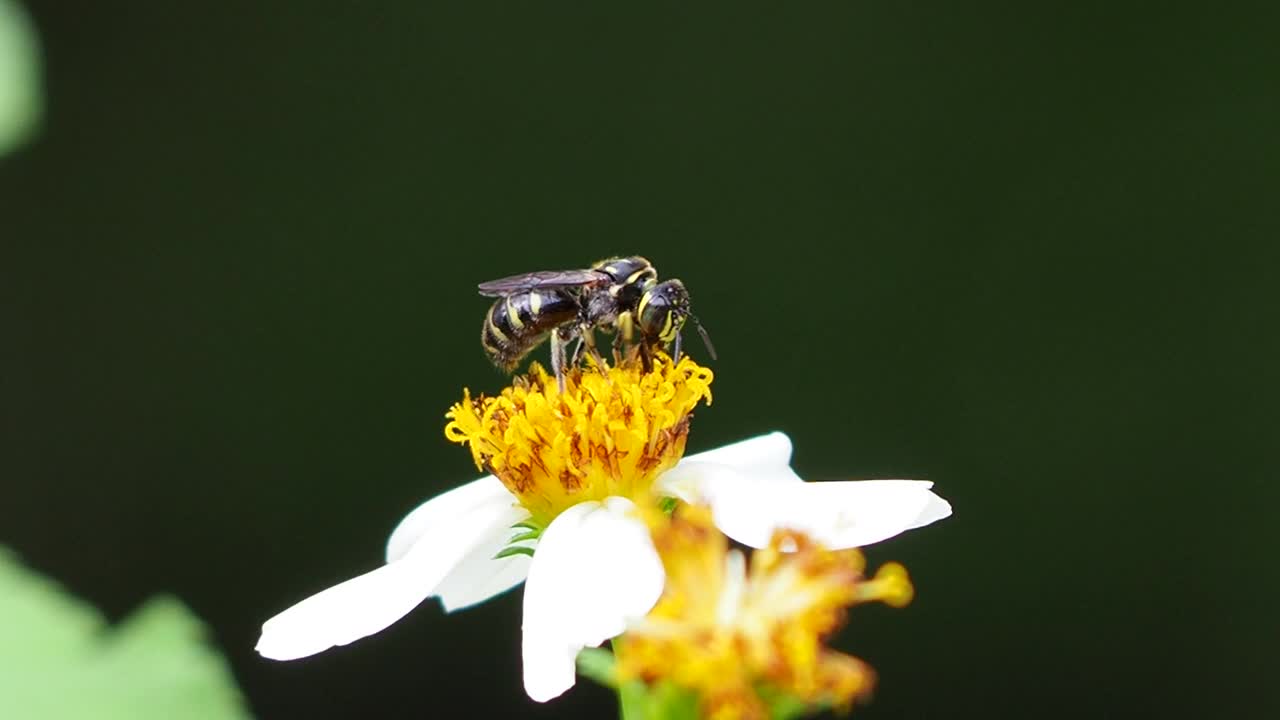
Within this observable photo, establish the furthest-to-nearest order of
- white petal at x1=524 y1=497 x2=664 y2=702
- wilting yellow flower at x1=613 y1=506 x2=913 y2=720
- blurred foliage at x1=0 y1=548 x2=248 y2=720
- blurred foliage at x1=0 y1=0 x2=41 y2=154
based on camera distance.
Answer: blurred foliage at x1=0 y1=0 x2=41 y2=154 → blurred foliage at x1=0 y1=548 x2=248 y2=720 → white petal at x1=524 y1=497 x2=664 y2=702 → wilting yellow flower at x1=613 y1=506 x2=913 y2=720

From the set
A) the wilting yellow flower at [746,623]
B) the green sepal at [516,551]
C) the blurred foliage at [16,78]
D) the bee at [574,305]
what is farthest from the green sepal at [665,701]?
the blurred foliage at [16,78]

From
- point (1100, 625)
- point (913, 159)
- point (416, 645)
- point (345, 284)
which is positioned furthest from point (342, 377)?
point (1100, 625)

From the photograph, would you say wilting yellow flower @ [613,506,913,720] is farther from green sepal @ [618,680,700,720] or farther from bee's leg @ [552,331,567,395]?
bee's leg @ [552,331,567,395]

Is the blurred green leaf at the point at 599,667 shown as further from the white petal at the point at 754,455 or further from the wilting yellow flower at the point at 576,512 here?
the white petal at the point at 754,455

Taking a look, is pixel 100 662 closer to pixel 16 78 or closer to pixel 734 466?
pixel 734 466

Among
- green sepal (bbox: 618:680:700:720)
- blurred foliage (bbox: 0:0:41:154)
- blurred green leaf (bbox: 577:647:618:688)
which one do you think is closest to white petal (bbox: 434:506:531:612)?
blurred green leaf (bbox: 577:647:618:688)

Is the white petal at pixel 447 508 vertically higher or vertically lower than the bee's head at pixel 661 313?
lower
